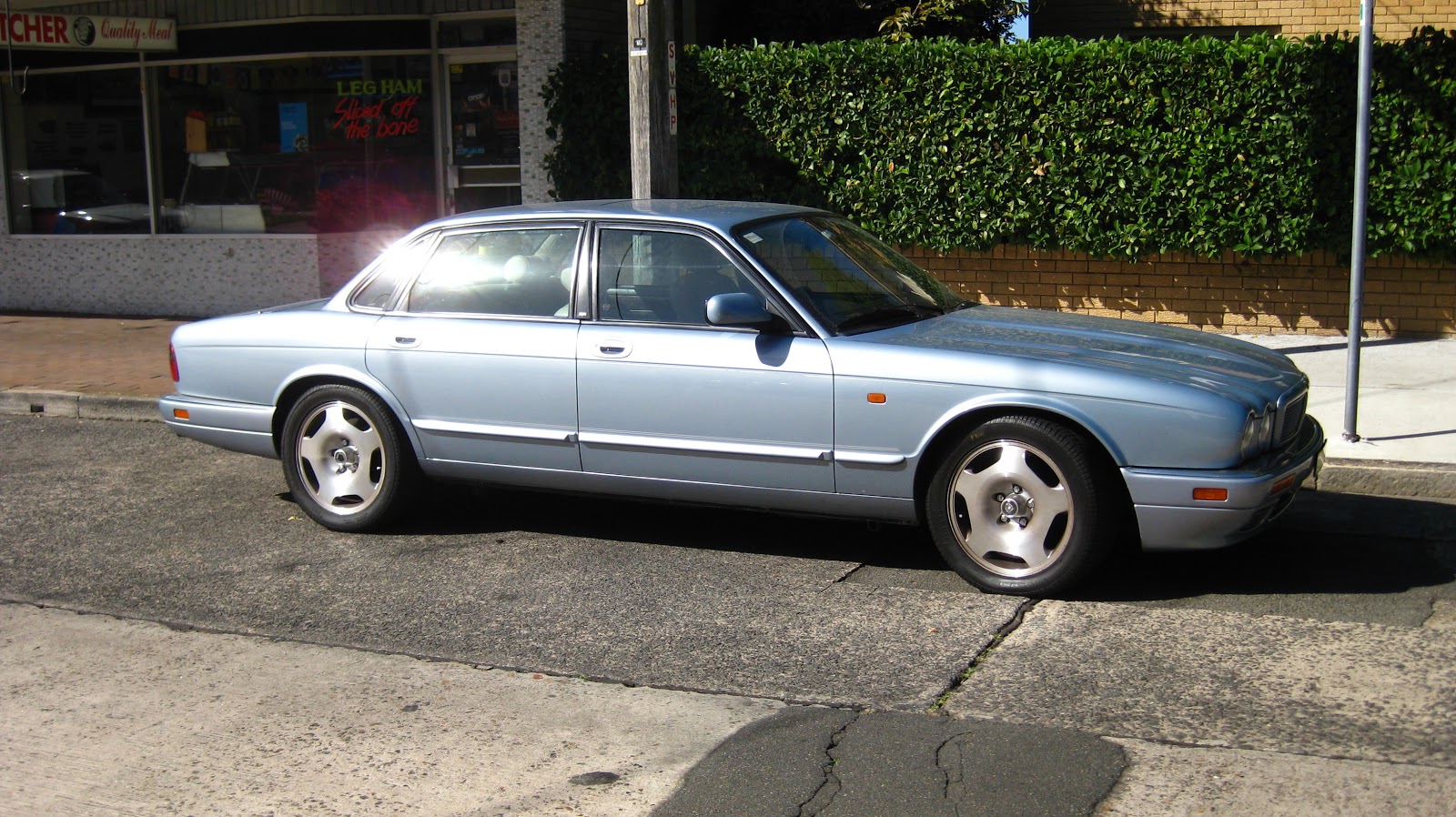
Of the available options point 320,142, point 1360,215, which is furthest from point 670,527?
point 320,142

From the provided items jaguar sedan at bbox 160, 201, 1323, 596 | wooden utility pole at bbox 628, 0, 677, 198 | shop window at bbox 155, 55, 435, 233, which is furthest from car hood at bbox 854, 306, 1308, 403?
shop window at bbox 155, 55, 435, 233

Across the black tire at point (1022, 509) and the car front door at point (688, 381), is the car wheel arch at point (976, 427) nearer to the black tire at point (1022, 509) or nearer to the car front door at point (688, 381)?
the black tire at point (1022, 509)

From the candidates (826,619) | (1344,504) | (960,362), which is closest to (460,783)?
(826,619)

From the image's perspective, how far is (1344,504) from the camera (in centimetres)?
680

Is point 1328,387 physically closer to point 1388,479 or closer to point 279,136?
point 1388,479

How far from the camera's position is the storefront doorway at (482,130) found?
45.4ft

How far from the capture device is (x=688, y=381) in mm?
5793

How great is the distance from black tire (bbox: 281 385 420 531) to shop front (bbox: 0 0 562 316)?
7.10 meters

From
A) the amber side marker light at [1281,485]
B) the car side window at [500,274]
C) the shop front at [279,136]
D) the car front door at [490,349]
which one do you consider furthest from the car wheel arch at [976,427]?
the shop front at [279,136]

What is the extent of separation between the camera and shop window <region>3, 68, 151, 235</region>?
49.1 ft

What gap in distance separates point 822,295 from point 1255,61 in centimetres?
626

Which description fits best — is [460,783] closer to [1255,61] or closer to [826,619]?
[826,619]

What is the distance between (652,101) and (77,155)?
892 cm

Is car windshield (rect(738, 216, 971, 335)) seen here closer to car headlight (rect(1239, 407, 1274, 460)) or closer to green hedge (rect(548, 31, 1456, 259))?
car headlight (rect(1239, 407, 1274, 460))
